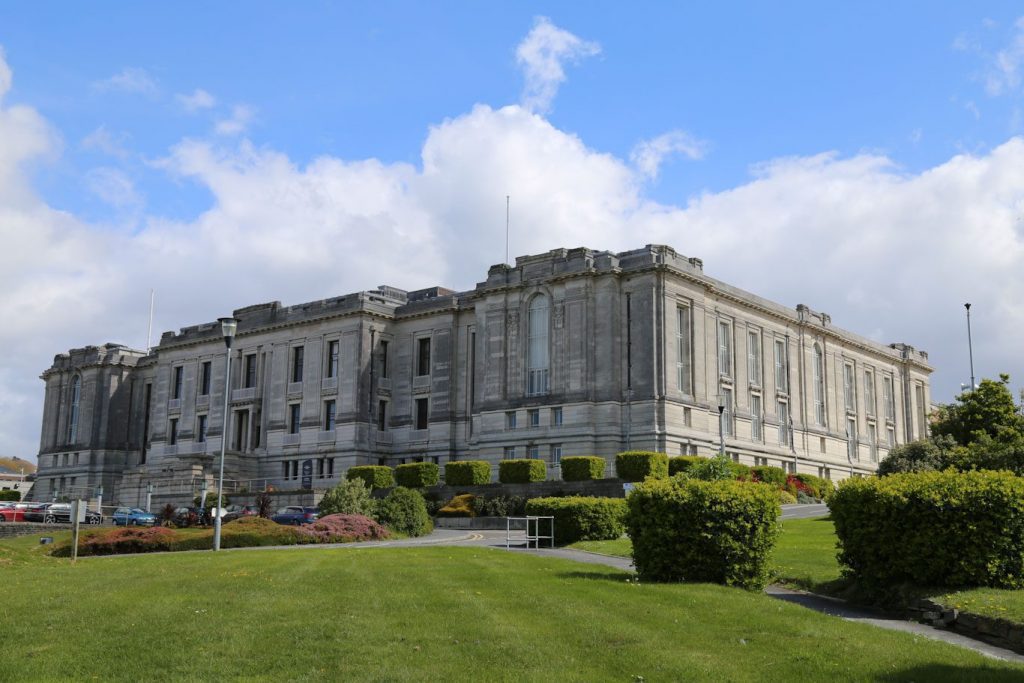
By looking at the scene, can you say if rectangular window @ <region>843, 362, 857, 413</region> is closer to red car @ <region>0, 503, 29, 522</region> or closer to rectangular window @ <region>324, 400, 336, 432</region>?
rectangular window @ <region>324, 400, 336, 432</region>

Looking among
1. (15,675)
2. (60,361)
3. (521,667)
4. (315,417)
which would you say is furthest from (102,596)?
(60,361)

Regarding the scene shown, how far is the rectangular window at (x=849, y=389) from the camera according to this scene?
90.2m

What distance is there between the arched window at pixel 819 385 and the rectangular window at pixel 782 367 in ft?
16.1

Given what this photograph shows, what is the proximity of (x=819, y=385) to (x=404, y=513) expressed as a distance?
169ft

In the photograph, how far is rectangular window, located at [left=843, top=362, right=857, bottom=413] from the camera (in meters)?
→ 90.2

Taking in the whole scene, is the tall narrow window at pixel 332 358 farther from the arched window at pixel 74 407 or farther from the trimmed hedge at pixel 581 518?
the trimmed hedge at pixel 581 518

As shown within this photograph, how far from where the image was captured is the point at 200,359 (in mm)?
93375

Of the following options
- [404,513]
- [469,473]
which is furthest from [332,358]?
[404,513]

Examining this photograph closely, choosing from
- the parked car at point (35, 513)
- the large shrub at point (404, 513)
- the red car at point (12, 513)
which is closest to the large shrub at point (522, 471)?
the large shrub at point (404, 513)

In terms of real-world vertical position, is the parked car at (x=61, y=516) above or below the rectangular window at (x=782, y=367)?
below

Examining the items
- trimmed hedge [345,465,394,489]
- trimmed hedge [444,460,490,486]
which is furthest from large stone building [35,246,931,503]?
trimmed hedge [345,465,394,489]

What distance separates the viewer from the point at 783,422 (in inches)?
3199

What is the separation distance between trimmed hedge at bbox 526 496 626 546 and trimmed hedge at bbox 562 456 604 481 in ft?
73.3

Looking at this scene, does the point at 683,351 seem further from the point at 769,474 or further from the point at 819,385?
the point at 819,385
